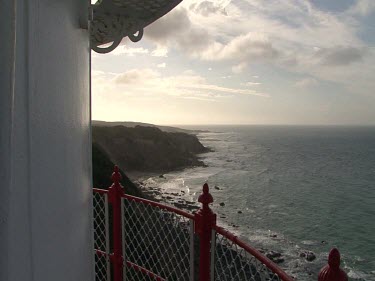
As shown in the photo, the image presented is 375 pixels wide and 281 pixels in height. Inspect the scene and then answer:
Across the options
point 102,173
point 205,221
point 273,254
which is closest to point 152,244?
point 102,173

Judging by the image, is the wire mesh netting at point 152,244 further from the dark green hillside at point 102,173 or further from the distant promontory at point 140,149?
the distant promontory at point 140,149

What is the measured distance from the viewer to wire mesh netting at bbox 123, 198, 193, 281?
455 cm

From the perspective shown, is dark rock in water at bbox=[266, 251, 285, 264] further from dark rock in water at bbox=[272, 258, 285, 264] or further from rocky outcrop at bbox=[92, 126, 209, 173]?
rocky outcrop at bbox=[92, 126, 209, 173]

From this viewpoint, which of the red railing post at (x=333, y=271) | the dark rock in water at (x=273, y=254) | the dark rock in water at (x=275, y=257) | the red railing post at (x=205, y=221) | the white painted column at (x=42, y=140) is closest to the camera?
the white painted column at (x=42, y=140)

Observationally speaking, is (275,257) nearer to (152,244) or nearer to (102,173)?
(152,244)

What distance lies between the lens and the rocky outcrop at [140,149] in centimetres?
6369

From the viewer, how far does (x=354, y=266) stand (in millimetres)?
24438

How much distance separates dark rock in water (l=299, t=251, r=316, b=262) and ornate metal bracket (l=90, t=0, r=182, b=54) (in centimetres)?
2492

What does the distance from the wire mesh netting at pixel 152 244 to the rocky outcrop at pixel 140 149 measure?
41.3 m

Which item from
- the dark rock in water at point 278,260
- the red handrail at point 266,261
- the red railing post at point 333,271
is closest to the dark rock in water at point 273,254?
the dark rock in water at point 278,260

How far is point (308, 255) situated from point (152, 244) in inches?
538

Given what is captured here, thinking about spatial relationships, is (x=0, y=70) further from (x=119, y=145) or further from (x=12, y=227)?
(x=119, y=145)

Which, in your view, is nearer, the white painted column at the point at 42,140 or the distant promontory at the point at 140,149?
the white painted column at the point at 42,140

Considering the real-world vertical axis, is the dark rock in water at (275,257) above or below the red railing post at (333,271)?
below
